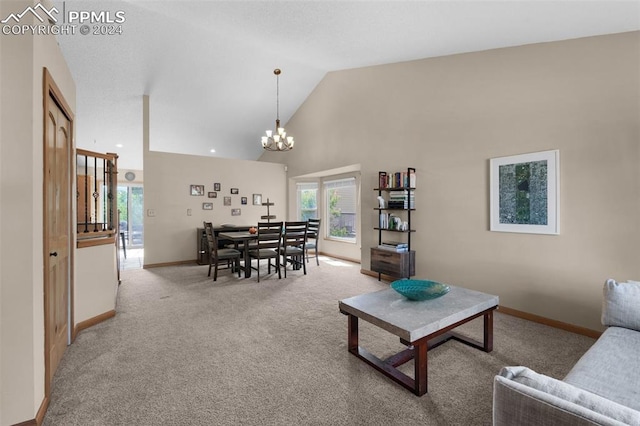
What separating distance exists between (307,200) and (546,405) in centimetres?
704

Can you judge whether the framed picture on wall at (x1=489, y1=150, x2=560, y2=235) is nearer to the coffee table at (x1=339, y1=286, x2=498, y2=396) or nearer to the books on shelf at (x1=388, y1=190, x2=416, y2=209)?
the books on shelf at (x1=388, y1=190, x2=416, y2=209)

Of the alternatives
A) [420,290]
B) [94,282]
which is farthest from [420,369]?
[94,282]

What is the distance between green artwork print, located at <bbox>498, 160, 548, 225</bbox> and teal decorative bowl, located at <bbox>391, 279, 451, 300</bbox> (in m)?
1.53

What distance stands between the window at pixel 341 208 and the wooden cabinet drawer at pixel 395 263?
6.82 ft

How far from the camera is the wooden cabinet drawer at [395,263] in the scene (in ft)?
13.7

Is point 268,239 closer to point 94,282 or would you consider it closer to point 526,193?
point 94,282

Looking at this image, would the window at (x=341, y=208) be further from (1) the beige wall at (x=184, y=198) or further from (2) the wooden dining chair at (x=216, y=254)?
(2) the wooden dining chair at (x=216, y=254)

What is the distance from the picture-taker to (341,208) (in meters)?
7.04

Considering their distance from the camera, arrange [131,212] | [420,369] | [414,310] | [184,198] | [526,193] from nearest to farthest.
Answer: [420,369] → [414,310] → [526,193] → [184,198] → [131,212]

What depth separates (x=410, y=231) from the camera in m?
4.20

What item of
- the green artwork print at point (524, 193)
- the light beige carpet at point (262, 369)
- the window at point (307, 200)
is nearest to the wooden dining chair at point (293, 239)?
the light beige carpet at point (262, 369)

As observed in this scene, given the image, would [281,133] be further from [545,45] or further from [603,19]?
[603,19]

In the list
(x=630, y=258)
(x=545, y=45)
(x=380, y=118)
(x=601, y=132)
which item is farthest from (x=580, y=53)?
(x=380, y=118)

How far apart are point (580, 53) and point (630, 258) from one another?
200cm
